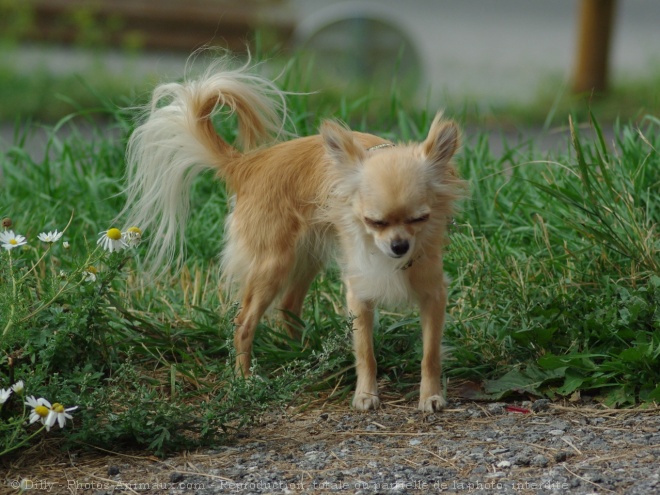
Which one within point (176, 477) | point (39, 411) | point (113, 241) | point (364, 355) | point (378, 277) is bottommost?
point (176, 477)

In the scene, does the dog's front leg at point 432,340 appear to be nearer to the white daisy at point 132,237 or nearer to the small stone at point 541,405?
the small stone at point 541,405

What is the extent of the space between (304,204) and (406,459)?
133cm

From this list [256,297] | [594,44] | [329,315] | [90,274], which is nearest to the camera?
[90,274]

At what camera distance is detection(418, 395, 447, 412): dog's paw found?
159 inches

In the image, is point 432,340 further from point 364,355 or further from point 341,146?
point 341,146

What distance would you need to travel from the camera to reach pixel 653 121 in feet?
17.9

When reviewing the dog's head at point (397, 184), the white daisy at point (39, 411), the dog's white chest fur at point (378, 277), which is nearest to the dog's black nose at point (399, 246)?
the dog's head at point (397, 184)

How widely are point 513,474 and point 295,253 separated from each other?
1533 millimetres

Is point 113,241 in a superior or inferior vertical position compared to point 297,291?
superior

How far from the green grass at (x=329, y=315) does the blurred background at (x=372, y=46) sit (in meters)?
3.08

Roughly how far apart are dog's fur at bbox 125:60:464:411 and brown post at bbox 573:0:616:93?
19.7 ft

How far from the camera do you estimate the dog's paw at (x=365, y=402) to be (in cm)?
408

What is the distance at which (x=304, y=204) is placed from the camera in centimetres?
439

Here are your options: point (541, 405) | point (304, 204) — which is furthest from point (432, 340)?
point (304, 204)
